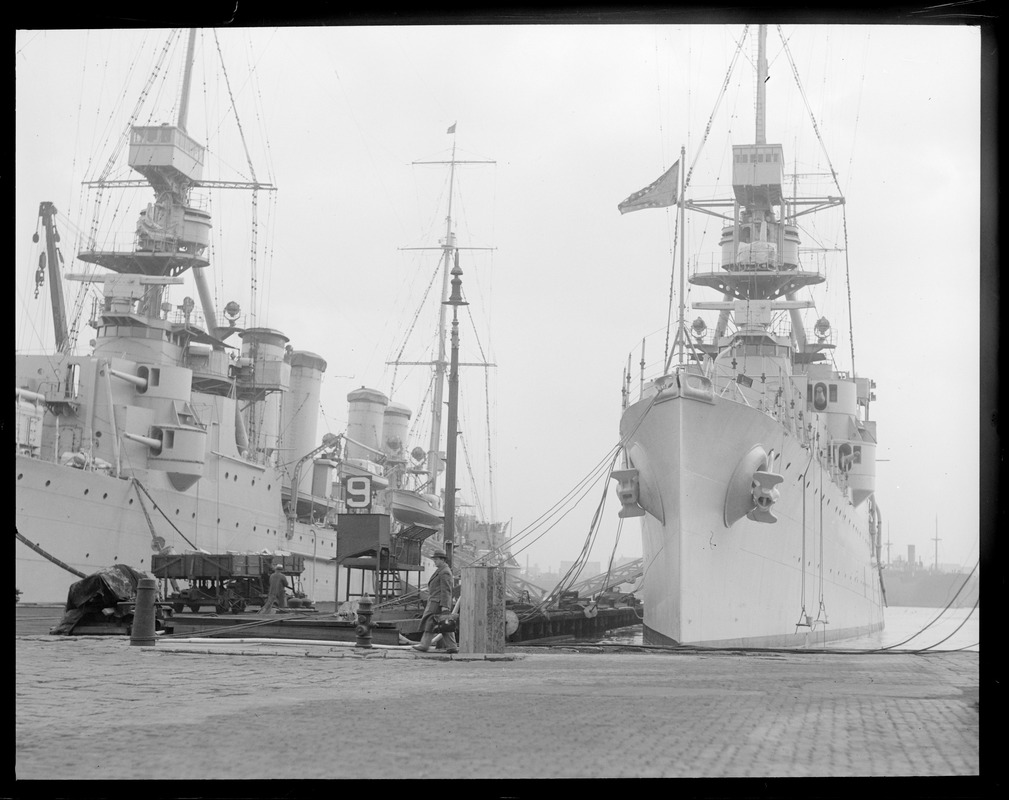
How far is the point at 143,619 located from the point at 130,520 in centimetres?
2542

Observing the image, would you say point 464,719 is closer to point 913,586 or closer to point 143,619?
point 143,619

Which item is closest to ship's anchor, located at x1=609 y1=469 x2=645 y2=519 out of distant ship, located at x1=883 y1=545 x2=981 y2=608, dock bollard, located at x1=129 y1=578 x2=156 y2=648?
dock bollard, located at x1=129 y1=578 x2=156 y2=648

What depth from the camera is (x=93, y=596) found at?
16.2 metres

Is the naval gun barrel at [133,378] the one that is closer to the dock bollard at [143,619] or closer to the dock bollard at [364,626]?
the dock bollard at [143,619]

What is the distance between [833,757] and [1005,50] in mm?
3811

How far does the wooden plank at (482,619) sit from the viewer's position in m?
13.5

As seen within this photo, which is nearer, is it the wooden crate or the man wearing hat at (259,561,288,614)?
the man wearing hat at (259,561,288,614)

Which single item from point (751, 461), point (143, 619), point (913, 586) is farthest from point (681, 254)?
point (913, 586)

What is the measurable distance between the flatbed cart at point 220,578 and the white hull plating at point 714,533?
7.05 meters

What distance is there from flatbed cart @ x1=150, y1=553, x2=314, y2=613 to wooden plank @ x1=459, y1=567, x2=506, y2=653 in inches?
321

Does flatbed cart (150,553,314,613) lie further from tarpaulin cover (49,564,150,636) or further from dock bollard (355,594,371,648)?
dock bollard (355,594,371,648)

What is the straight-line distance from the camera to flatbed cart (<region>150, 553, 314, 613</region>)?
21.1 m

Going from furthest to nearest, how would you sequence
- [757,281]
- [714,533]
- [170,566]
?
[757,281] < [714,533] < [170,566]

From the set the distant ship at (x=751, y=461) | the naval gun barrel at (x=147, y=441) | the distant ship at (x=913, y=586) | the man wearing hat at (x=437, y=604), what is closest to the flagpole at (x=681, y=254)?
the distant ship at (x=751, y=461)
